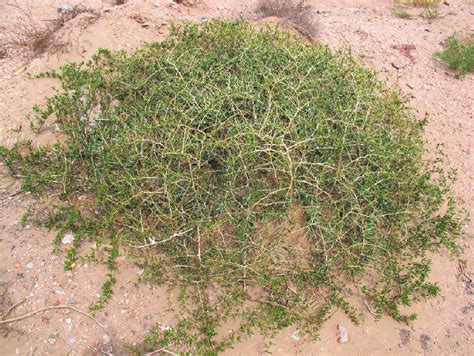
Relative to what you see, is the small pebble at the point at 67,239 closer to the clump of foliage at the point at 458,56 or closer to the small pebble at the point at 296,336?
the small pebble at the point at 296,336

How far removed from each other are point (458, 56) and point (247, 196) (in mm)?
3574

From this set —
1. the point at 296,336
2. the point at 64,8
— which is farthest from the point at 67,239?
the point at 64,8

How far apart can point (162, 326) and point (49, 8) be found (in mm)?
4641

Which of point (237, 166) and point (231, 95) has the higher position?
point (231, 95)

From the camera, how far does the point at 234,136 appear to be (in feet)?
9.26

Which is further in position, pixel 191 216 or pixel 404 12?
pixel 404 12

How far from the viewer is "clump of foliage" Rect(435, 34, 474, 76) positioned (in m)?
4.74

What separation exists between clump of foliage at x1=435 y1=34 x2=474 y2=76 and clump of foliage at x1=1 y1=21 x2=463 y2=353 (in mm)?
1925

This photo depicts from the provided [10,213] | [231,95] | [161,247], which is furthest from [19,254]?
[231,95]

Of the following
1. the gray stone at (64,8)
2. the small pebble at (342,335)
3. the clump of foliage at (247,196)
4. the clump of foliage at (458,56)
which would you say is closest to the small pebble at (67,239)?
the clump of foliage at (247,196)

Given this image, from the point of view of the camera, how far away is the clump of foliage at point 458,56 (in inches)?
187

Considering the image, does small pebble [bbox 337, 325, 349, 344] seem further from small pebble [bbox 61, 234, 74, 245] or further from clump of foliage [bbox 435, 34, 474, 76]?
clump of foliage [bbox 435, 34, 474, 76]

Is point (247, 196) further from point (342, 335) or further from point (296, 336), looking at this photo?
point (342, 335)

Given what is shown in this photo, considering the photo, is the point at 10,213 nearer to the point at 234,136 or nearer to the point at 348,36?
the point at 234,136
